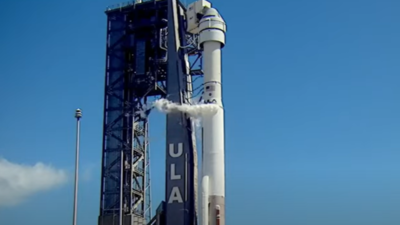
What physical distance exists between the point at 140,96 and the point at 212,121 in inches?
455

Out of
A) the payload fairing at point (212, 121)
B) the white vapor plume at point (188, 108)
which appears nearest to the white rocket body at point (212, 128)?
the payload fairing at point (212, 121)

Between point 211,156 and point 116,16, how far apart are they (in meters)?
19.8

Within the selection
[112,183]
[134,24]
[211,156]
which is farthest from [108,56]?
[211,156]

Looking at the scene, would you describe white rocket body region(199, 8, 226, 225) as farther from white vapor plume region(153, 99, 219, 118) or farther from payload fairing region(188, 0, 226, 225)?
white vapor plume region(153, 99, 219, 118)

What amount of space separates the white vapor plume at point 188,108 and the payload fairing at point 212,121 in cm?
46

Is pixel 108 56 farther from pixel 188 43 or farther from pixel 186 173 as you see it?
pixel 186 173

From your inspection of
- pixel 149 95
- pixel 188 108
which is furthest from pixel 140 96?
pixel 188 108

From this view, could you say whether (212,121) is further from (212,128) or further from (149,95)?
(149,95)

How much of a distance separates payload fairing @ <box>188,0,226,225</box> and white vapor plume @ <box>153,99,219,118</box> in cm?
46

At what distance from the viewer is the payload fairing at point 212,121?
169 ft

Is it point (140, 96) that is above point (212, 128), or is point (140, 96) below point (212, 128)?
above

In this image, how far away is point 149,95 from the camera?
208 feet

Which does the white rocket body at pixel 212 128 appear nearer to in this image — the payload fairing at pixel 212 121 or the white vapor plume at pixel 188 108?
the payload fairing at pixel 212 121

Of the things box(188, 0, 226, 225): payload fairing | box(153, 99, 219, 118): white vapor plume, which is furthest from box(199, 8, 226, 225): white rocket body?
box(153, 99, 219, 118): white vapor plume
